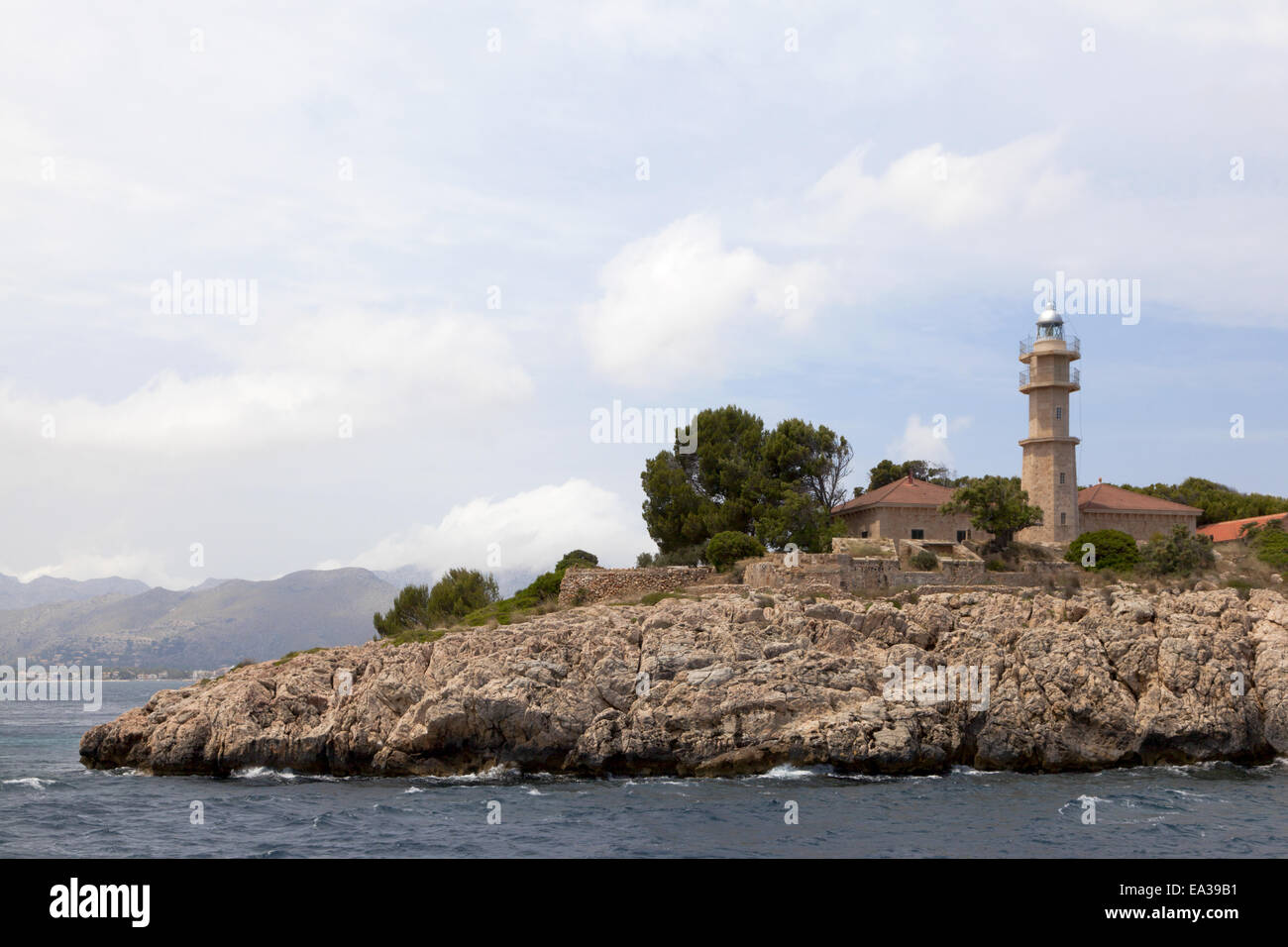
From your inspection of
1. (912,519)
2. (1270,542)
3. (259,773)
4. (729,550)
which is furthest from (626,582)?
(1270,542)

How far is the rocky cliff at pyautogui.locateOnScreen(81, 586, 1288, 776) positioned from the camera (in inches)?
1098

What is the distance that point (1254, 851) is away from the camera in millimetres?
19266

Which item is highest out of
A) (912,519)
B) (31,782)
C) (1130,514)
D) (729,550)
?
(1130,514)

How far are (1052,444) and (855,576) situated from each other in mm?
18578

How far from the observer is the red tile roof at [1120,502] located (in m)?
53.0

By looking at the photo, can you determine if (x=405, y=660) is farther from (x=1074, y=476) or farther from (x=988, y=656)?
(x=1074, y=476)

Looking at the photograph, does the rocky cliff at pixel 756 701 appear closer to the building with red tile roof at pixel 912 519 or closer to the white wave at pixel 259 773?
the white wave at pixel 259 773

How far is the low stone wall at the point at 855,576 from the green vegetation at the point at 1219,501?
987 inches

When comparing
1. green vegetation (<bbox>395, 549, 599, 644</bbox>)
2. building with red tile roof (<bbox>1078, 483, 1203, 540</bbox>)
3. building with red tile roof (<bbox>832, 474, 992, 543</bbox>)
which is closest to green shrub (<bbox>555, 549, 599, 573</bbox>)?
green vegetation (<bbox>395, 549, 599, 644</bbox>)

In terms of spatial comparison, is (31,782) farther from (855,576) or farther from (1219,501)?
(1219,501)

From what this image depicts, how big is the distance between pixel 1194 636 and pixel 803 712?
13.2 m

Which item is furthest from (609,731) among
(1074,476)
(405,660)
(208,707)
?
(1074,476)

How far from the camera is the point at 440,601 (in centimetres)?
4959
